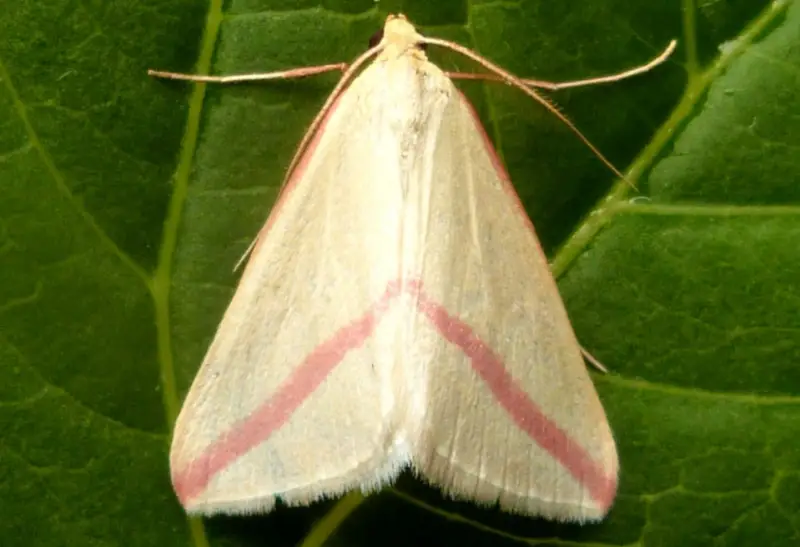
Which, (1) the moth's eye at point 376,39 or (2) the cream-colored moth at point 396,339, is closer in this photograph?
(2) the cream-colored moth at point 396,339

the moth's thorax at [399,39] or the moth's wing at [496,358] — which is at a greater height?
the moth's thorax at [399,39]

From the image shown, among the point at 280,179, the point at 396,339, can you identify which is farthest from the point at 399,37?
the point at 396,339

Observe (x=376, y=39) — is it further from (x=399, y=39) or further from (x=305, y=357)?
(x=305, y=357)

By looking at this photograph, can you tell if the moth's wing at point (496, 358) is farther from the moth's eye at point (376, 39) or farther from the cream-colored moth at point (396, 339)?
the moth's eye at point (376, 39)

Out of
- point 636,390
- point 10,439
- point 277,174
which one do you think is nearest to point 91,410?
point 10,439

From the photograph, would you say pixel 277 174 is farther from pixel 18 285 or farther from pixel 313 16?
pixel 18 285

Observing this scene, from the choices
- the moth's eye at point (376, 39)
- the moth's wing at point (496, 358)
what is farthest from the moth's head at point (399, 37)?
the moth's wing at point (496, 358)

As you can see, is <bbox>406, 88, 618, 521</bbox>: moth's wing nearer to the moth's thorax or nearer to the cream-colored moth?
the cream-colored moth
